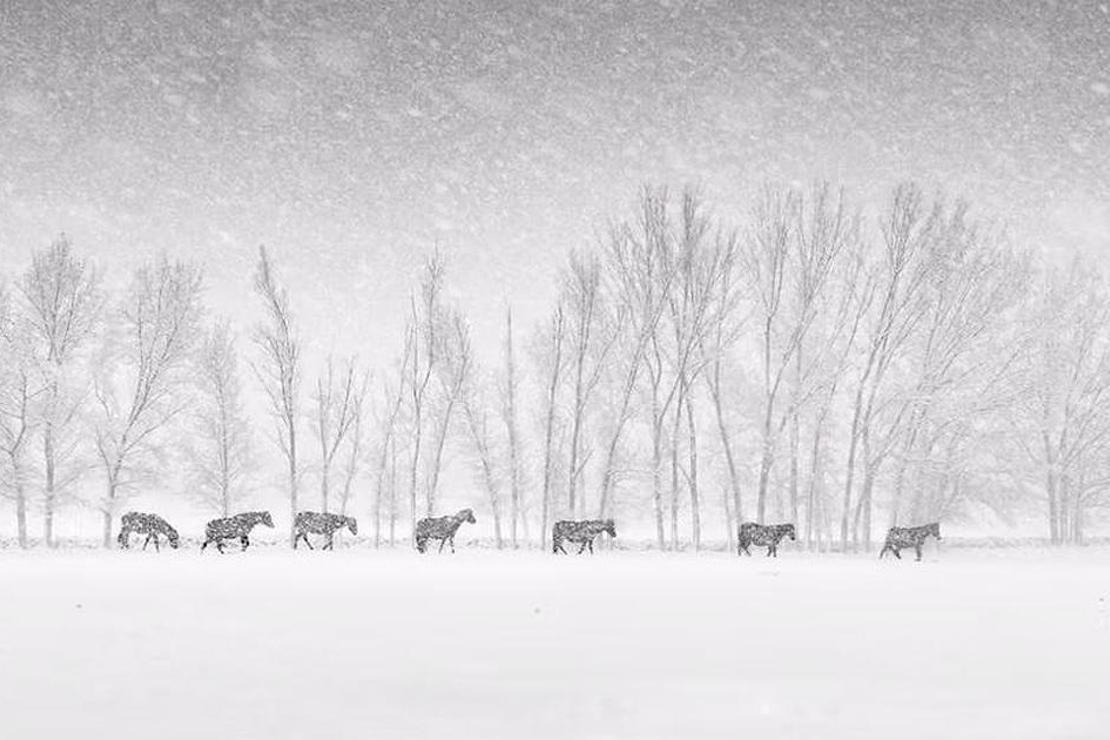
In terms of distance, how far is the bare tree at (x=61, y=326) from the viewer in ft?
99.6

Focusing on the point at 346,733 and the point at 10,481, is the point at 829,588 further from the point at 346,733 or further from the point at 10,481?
the point at 10,481

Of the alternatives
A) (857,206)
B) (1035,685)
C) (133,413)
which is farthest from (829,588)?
(133,413)

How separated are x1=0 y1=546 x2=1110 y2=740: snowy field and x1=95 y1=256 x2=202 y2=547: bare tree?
1638cm

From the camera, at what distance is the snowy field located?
5230 millimetres

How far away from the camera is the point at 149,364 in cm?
3089

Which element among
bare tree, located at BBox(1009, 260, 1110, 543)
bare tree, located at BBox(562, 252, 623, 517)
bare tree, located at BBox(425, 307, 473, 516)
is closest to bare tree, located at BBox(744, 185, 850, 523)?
bare tree, located at BBox(562, 252, 623, 517)

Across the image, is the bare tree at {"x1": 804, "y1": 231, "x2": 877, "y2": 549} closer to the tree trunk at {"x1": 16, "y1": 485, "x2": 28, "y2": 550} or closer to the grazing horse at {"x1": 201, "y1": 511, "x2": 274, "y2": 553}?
the grazing horse at {"x1": 201, "y1": 511, "x2": 274, "y2": 553}

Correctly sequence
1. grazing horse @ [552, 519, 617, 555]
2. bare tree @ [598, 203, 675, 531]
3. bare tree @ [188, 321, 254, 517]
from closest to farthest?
grazing horse @ [552, 519, 617, 555], bare tree @ [598, 203, 675, 531], bare tree @ [188, 321, 254, 517]

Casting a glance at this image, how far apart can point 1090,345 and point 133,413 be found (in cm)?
3610

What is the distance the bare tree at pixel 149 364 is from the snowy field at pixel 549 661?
16383mm

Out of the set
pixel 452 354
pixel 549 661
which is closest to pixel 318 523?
pixel 452 354

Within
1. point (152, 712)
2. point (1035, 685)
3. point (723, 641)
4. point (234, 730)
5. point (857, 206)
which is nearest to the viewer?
point (234, 730)

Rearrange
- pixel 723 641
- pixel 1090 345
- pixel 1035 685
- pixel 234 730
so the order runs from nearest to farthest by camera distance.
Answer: pixel 234 730 → pixel 1035 685 → pixel 723 641 → pixel 1090 345

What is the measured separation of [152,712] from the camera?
5359 millimetres
